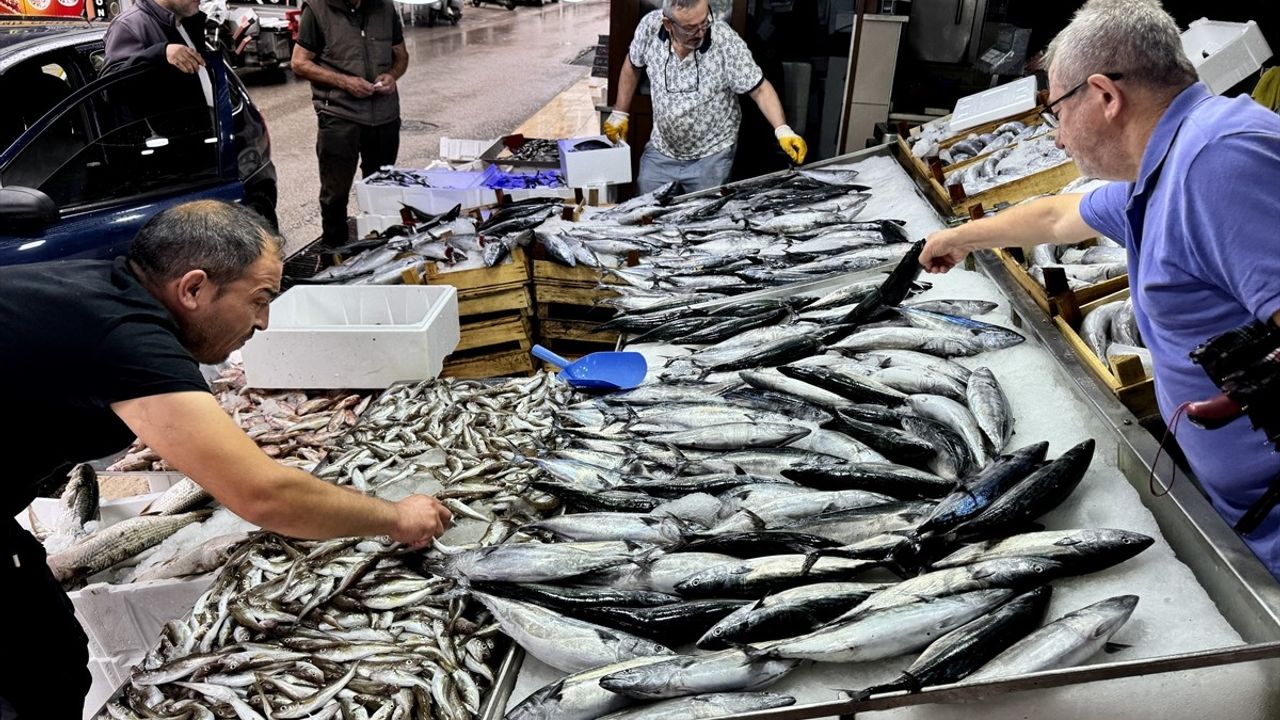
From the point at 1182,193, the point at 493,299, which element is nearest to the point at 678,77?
the point at 493,299

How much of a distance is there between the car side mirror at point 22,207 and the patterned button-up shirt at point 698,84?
391cm

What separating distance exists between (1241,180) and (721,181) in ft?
16.3

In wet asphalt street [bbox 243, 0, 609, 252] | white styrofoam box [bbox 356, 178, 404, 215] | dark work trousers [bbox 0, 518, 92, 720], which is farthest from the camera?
wet asphalt street [bbox 243, 0, 609, 252]

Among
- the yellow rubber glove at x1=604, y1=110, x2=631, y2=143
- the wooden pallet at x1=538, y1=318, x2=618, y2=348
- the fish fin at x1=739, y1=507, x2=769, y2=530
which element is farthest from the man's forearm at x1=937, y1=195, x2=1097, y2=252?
the yellow rubber glove at x1=604, y1=110, x2=631, y2=143

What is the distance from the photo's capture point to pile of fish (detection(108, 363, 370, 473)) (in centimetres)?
406

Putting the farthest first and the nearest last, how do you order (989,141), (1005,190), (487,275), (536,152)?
(536,152) < (989,141) < (487,275) < (1005,190)

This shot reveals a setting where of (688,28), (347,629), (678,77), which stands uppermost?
(688,28)

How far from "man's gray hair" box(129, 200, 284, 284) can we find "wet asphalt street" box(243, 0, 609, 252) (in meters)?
6.71

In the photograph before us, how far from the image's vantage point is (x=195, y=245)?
2.19 metres

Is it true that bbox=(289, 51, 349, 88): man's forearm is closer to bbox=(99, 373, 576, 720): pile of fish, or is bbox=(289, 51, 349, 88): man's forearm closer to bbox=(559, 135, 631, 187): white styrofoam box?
bbox=(559, 135, 631, 187): white styrofoam box

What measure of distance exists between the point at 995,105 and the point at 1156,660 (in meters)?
5.03

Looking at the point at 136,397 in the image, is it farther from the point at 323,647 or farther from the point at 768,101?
the point at 768,101

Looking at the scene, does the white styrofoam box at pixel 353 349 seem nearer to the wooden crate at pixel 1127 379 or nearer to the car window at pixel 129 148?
the car window at pixel 129 148

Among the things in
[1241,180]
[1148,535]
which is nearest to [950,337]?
[1148,535]
